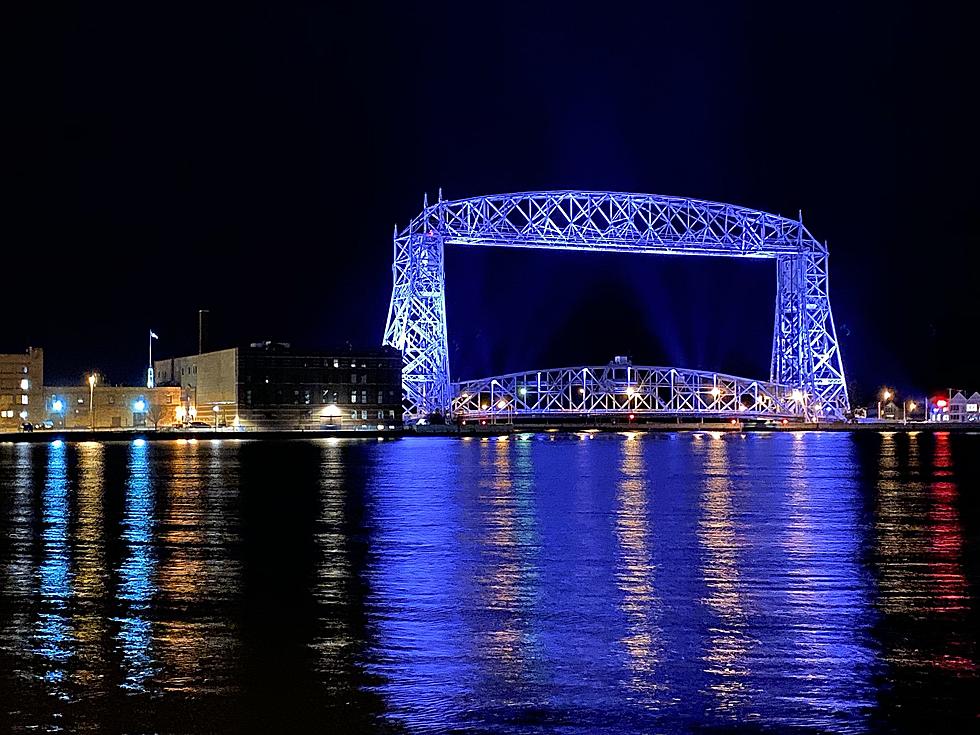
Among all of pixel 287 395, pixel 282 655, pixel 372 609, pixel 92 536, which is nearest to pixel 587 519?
pixel 92 536

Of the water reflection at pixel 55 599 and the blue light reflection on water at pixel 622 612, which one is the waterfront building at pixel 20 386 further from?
the blue light reflection on water at pixel 622 612

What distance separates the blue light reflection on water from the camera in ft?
28.9

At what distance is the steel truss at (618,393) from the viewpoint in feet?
363

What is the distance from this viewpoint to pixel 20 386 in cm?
9294

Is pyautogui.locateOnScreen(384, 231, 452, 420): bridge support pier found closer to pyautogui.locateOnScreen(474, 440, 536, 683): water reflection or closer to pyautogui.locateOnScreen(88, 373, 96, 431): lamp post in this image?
pyautogui.locateOnScreen(88, 373, 96, 431): lamp post

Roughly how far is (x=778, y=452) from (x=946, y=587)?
143 ft

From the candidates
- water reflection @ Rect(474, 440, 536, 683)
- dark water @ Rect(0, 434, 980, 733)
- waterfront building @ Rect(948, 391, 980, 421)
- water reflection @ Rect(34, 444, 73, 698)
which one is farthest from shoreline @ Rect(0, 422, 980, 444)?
water reflection @ Rect(34, 444, 73, 698)

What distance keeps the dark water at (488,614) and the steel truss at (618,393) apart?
83.0m

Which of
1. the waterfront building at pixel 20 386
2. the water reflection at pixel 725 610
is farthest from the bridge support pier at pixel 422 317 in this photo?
the water reflection at pixel 725 610

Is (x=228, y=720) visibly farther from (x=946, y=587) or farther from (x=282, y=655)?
(x=946, y=587)

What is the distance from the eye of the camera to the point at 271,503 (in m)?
26.4

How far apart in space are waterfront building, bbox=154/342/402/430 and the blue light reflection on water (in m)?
64.5

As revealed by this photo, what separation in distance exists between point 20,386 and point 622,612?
88.2 m

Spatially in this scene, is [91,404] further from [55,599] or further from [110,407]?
[55,599]
